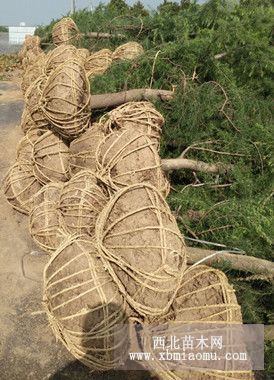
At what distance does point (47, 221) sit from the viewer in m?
5.10

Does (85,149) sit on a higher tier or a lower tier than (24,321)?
higher

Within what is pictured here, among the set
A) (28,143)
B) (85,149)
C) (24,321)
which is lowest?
(24,321)

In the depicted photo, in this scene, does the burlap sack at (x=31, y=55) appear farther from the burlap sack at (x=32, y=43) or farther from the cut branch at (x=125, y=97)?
the cut branch at (x=125, y=97)

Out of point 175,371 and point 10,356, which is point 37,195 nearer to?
point 10,356

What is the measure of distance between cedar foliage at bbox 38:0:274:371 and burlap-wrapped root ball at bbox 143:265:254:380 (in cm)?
37

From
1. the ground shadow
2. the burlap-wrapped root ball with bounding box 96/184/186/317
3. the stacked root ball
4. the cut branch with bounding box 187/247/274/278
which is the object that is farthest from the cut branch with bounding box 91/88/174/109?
the ground shadow

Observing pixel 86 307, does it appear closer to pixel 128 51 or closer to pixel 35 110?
pixel 35 110

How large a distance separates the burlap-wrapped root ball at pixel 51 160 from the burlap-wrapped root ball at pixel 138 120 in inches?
53.4

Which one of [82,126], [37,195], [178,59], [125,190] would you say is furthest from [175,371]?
[178,59]

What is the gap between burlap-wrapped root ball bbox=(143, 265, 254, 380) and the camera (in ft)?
9.73

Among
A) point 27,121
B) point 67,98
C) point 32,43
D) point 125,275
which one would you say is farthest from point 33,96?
point 32,43

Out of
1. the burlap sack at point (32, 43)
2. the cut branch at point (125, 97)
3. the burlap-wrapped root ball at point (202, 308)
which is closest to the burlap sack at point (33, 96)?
the cut branch at point (125, 97)

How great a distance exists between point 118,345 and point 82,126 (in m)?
3.52

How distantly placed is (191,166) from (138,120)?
0.98m
